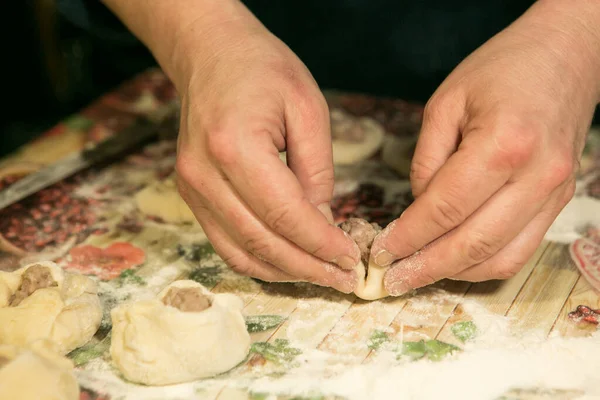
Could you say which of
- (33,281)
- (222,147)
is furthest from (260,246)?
(33,281)

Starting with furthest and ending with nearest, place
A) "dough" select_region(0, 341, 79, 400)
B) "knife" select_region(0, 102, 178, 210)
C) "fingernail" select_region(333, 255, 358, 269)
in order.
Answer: "knife" select_region(0, 102, 178, 210) < "fingernail" select_region(333, 255, 358, 269) < "dough" select_region(0, 341, 79, 400)

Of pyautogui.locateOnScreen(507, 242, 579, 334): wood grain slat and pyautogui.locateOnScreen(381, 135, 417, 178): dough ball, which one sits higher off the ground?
pyautogui.locateOnScreen(381, 135, 417, 178): dough ball

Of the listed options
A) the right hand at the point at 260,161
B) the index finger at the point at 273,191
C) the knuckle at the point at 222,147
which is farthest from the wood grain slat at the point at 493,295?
the knuckle at the point at 222,147

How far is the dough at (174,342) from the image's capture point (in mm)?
1221

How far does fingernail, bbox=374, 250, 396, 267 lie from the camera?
1.33 metres

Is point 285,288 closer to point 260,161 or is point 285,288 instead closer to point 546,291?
point 260,161

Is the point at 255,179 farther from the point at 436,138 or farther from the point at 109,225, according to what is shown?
the point at 109,225

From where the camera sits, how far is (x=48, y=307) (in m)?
1.30

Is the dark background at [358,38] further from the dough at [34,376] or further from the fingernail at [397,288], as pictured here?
Answer: the dough at [34,376]

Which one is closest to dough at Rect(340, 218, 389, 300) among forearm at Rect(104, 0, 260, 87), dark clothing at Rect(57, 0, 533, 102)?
forearm at Rect(104, 0, 260, 87)

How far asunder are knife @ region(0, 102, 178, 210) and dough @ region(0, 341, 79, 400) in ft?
2.19

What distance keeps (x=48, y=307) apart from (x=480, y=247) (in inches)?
30.7

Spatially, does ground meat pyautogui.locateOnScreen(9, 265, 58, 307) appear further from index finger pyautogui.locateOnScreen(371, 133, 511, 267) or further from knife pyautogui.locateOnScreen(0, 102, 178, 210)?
index finger pyautogui.locateOnScreen(371, 133, 511, 267)

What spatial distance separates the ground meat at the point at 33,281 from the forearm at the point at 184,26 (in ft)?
1.53
